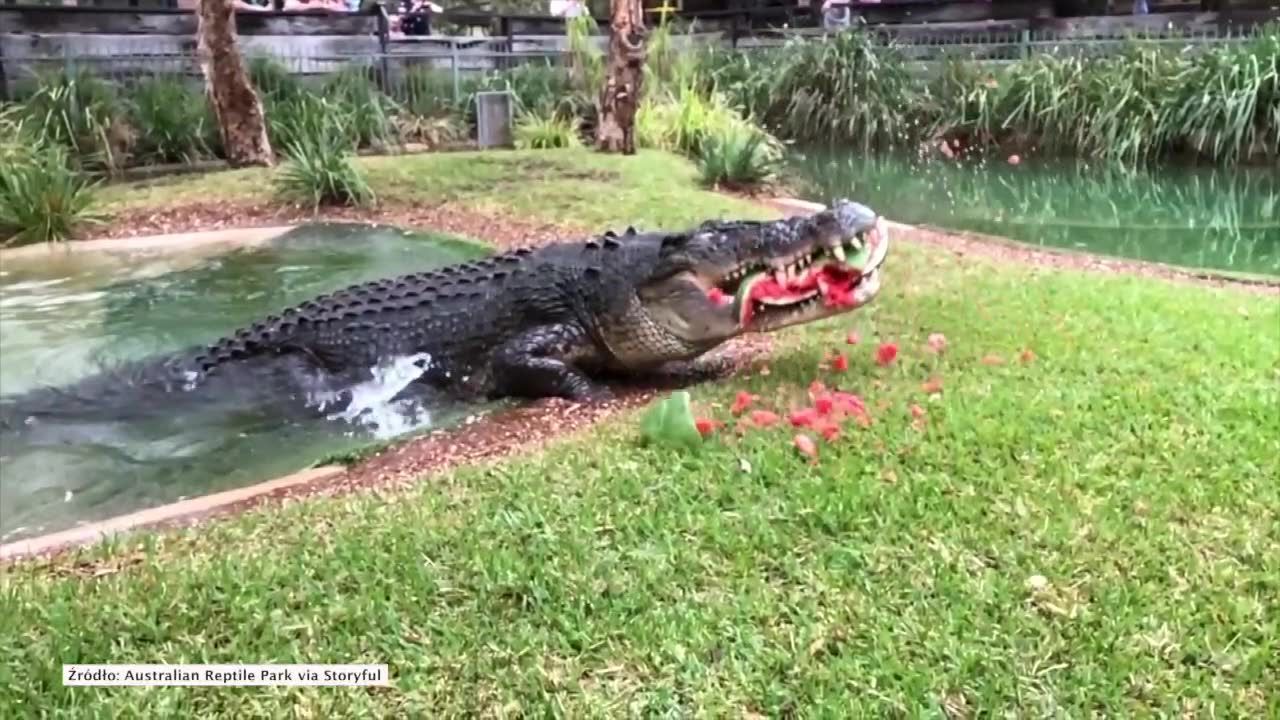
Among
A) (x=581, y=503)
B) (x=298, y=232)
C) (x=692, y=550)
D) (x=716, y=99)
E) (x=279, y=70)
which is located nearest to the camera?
(x=692, y=550)

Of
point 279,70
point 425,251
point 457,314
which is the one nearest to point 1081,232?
point 425,251

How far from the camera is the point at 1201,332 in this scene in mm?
4516

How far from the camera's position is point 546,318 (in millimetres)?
4609

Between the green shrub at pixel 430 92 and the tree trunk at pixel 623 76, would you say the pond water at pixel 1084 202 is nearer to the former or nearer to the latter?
the tree trunk at pixel 623 76

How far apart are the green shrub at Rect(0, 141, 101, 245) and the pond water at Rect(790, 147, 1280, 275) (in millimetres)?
5961

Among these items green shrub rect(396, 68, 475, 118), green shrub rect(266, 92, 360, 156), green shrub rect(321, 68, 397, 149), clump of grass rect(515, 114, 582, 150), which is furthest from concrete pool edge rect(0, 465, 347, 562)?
green shrub rect(396, 68, 475, 118)

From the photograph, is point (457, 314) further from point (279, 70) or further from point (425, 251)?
point (279, 70)

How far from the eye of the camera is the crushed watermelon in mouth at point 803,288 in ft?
13.1

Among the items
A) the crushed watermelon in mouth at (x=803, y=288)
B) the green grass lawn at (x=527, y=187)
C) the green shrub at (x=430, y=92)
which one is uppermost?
the green shrub at (x=430, y=92)

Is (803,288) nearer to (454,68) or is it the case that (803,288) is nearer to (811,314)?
(811,314)

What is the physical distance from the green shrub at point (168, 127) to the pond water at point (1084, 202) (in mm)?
5689

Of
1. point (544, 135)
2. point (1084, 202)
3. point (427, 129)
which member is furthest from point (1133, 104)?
point (427, 129)

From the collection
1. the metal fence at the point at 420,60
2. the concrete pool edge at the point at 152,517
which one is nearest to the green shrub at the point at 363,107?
the metal fence at the point at 420,60

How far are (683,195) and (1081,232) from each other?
2.98 meters
